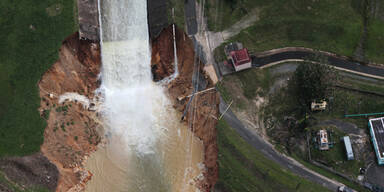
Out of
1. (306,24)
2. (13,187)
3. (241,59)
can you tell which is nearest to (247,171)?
(241,59)

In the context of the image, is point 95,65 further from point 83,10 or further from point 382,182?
point 382,182

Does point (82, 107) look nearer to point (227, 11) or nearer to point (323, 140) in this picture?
point (227, 11)

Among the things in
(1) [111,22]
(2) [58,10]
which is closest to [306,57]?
(1) [111,22]

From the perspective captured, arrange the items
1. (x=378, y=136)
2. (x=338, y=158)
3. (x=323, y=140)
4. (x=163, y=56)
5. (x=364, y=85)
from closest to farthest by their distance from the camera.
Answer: (x=378, y=136), (x=323, y=140), (x=338, y=158), (x=364, y=85), (x=163, y=56)

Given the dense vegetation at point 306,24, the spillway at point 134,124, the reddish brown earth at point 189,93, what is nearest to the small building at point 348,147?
the dense vegetation at point 306,24

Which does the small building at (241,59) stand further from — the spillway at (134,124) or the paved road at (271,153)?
the spillway at (134,124)

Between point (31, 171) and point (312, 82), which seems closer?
point (312, 82)
